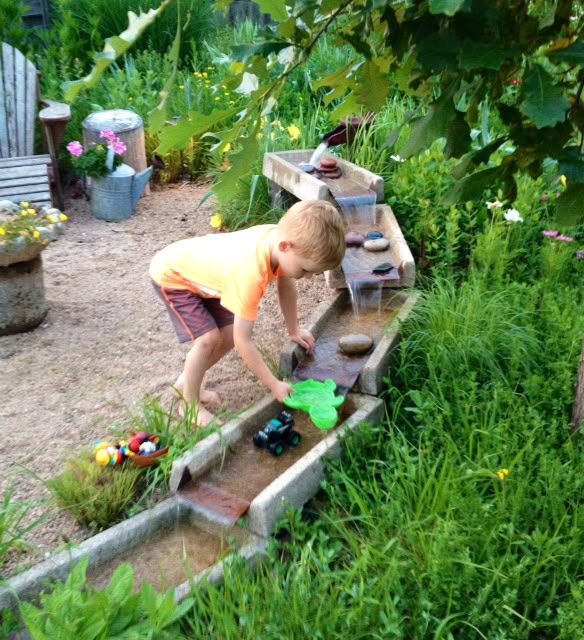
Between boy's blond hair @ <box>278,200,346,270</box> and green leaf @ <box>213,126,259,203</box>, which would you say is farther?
boy's blond hair @ <box>278,200,346,270</box>

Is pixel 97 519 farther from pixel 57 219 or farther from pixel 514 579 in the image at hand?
pixel 57 219

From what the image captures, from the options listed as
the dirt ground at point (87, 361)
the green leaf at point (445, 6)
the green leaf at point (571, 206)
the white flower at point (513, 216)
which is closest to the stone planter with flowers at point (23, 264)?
the dirt ground at point (87, 361)

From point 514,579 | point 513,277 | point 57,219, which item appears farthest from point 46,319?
point 514,579

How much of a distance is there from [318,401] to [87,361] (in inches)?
52.7

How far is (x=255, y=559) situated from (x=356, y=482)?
20.1 inches

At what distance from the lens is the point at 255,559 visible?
2.47m

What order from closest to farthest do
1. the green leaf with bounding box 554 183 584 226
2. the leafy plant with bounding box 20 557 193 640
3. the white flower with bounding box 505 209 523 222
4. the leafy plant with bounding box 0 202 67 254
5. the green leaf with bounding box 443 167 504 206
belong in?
the green leaf with bounding box 554 183 584 226
the green leaf with bounding box 443 167 504 206
the leafy plant with bounding box 20 557 193 640
the leafy plant with bounding box 0 202 67 254
the white flower with bounding box 505 209 523 222

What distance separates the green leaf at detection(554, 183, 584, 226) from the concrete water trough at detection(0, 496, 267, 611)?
1470 millimetres

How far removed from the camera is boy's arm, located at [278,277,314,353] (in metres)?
3.16

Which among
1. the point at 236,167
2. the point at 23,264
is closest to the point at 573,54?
the point at 236,167

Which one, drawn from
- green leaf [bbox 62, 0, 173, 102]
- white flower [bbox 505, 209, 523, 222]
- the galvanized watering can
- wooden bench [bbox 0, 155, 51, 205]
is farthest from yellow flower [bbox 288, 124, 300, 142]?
green leaf [bbox 62, 0, 173, 102]

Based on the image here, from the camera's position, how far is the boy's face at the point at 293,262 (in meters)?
2.74

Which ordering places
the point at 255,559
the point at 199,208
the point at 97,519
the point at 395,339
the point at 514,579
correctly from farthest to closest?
the point at 199,208, the point at 395,339, the point at 97,519, the point at 255,559, the point at 514,579

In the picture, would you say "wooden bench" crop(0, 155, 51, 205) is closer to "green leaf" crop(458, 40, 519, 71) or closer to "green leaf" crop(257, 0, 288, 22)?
"green leaf" crop(257, 0, 288, 22)
